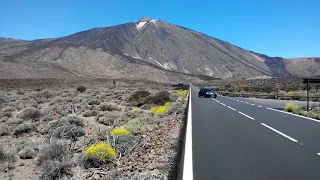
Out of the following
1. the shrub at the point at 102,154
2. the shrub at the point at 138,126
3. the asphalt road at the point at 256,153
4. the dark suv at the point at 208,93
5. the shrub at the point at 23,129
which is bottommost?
the shrub at the point at 23,129

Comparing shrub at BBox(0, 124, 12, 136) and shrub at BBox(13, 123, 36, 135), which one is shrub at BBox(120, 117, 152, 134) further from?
shrub at BBox(0, 124, 12, 136)

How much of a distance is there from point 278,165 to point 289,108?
16.7 metres

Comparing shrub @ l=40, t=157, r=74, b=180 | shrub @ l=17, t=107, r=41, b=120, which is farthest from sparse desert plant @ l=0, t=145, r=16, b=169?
shrub @ l=17, t=107, r=41, b=120

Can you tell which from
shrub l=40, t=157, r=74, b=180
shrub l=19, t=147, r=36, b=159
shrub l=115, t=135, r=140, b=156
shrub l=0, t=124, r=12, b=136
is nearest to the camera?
shrub l=40, t=157, r=74, b=180

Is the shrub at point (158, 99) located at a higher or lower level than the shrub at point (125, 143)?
higher

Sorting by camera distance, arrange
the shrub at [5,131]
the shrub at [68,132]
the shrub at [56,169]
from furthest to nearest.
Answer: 1. the shrub at [5,131]
2. the shrub at [68,132]
3. the shrub at [56,169]

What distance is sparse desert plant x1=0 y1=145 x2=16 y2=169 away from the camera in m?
11.5

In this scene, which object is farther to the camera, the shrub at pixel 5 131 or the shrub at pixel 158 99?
the shrub at pixel 158 99

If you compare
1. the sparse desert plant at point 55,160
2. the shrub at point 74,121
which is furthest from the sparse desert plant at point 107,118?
the sparse desert plant at point 55,160

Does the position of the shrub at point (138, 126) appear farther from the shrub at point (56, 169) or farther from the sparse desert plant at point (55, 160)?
the shrub at point (56, 169)

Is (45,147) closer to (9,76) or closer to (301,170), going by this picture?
(301,170)

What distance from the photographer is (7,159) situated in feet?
39.2

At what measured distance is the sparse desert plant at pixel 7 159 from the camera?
1151 cm

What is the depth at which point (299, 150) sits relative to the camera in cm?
922
